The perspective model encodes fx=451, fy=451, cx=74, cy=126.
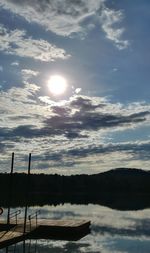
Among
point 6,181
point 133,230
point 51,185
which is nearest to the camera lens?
point 133,230

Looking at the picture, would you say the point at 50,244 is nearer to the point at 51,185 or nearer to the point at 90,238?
the point at 90,238

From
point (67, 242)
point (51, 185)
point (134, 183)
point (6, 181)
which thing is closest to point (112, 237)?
point (67, 242)

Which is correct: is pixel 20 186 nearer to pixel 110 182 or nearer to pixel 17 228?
pixel 110 182

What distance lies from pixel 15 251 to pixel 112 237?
9.34m

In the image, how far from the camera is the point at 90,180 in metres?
179

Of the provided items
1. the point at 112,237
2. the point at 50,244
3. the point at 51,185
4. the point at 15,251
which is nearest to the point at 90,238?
the point at 112,237

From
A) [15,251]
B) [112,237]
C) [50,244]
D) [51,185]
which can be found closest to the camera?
[15,251]

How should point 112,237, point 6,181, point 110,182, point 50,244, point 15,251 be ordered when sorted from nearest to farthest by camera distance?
point 15,251 < point 50,244 < point 112,237 < point 6,181 < point 110,182

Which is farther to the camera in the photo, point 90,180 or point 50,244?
point 90,180

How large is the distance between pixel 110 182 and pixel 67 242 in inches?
5796

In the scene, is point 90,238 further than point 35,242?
Yes

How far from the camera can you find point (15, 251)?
88.0 feet

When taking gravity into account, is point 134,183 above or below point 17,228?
above

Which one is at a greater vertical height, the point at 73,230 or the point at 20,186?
the point at 20,186
